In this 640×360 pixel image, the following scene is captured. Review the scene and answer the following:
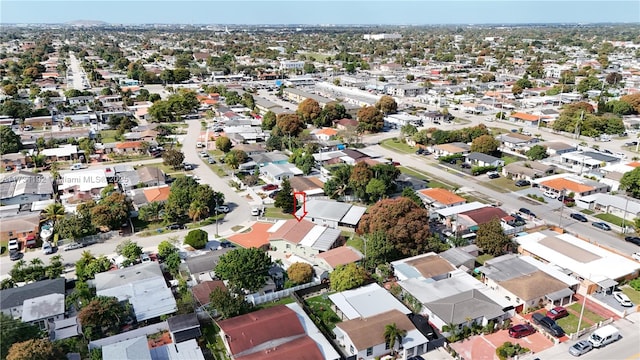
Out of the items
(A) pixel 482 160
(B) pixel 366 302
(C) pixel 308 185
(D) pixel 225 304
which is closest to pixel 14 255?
(D) pixel 225 304

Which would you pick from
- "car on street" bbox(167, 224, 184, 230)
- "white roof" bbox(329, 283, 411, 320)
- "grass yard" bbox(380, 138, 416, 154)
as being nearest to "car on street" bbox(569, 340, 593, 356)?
"white roof" bbox(329, 283, 411, 320)

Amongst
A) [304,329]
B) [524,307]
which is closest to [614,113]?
[524,307]

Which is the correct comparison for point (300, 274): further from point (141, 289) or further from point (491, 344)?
point (491, 344)

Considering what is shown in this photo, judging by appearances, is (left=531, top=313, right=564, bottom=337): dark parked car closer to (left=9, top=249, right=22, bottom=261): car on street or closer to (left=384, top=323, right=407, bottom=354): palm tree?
(left=384, top=323, right=407, bottom=354): palm tree

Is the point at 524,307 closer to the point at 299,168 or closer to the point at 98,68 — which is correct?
Answer: the point at 299,168

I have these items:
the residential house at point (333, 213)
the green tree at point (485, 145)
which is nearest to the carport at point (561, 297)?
the residential house at point (333, 213)
